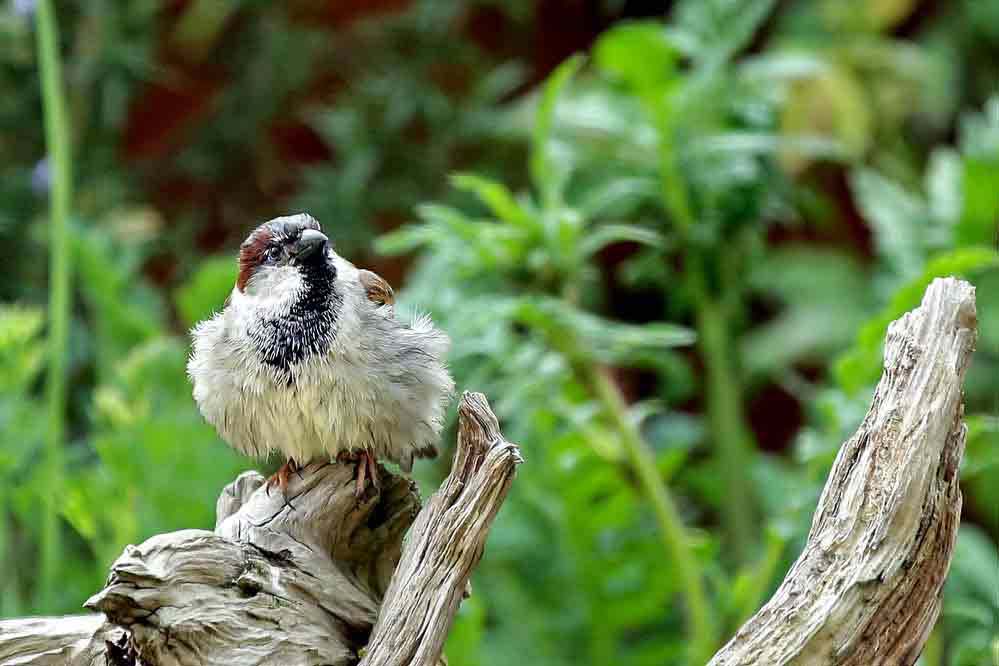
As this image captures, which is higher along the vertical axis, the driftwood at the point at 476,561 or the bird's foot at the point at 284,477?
the bird's foot at the point at 284,477

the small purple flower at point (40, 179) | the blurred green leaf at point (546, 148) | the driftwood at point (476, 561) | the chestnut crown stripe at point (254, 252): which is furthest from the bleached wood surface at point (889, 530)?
the small purple flower at point (40, 179)

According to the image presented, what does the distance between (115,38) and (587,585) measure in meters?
1.91

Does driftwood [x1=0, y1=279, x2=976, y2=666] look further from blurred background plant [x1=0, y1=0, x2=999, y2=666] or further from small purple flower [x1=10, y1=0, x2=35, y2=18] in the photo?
small purple flower [x1=10, y1=0, x2=35, y2=18]

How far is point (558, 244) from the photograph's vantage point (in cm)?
203

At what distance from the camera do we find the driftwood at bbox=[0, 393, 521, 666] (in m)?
1.10

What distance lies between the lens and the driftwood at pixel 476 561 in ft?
3.55

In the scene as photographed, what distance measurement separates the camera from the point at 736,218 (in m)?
2.33

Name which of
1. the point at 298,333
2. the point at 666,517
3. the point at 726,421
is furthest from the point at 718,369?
the point at 298,333

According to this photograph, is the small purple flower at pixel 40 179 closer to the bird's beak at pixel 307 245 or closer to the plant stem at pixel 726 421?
the plant stem at pixel 726 421

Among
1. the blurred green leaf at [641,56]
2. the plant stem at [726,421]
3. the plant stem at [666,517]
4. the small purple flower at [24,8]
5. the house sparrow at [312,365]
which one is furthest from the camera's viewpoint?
the small purple flower at [24,8]

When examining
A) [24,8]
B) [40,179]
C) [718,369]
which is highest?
[24,8]

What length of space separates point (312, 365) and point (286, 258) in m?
0.13

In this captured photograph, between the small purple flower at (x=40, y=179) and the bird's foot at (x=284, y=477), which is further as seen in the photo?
the small purple flower at (x=40, y=179)

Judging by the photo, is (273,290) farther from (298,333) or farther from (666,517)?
(666,517)
